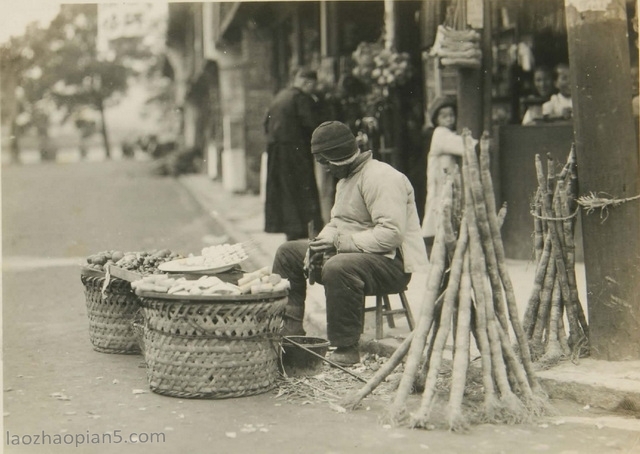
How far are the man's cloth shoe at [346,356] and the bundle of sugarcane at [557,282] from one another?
0.97m

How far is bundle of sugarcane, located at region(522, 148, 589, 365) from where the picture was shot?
15.9 feet

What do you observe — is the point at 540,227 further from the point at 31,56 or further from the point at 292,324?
the point at 31,56

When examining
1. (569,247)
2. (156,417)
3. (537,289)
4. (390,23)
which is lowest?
(156,417)

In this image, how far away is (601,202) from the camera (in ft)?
15.0

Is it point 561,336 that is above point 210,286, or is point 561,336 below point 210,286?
below

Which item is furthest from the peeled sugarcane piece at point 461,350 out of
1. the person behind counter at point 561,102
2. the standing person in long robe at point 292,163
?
the standing person in long robe at point 292,163

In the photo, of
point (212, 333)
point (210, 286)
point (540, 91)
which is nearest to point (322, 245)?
point (210, 286)

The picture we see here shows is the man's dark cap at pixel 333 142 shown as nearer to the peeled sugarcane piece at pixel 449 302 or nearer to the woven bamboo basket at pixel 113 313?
the peeled sugarcane piece at pixel 449 302

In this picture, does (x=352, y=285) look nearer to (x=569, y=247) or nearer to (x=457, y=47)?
(x=569, y=247)

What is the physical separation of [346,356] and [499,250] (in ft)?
4.21

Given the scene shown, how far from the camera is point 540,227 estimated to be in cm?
505

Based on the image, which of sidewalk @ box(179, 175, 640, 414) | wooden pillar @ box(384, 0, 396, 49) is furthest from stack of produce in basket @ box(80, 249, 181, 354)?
wooden pillar @ box(384, 0, 396, 49)

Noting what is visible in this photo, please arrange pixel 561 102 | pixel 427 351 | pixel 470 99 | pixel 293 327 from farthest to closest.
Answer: pixel 561 102 < pixel 470 99 < pixel 293 327 < pixel 427 351

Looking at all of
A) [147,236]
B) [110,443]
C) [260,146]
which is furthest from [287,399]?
[260,146]
